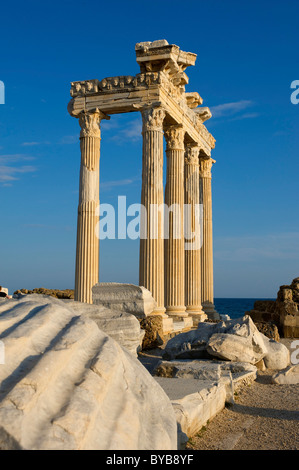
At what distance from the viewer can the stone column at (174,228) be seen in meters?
19.2

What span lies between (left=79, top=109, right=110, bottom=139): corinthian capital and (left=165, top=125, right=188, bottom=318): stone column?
3.13 m

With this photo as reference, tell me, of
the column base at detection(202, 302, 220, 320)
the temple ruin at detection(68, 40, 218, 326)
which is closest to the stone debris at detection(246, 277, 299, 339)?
the temple ruin at detection(68, 40, 218, 326)

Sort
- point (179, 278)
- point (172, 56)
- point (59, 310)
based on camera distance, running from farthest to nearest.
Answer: point (179, 278)
point (172, 56)
point (59, 310)

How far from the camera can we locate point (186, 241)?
22.4 m

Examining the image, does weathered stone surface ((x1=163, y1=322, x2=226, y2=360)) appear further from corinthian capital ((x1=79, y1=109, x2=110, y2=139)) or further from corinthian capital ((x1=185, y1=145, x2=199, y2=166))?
corinthian capital ((x1=185, y1=145, x2=199, y2=166))

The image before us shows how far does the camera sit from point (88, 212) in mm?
17984

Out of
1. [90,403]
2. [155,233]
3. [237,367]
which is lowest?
[237,367]

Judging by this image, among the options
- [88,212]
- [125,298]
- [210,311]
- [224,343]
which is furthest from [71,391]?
[210,311]

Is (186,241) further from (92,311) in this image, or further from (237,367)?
(92,311)

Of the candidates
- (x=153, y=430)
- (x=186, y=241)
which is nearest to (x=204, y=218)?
(x=186, y=241)

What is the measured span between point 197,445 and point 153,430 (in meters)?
1.77

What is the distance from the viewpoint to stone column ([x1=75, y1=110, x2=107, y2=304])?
17.8 m

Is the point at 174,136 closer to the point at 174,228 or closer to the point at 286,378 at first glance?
the point at 174,228

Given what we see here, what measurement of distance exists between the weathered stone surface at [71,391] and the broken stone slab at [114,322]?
2845 millimetres
